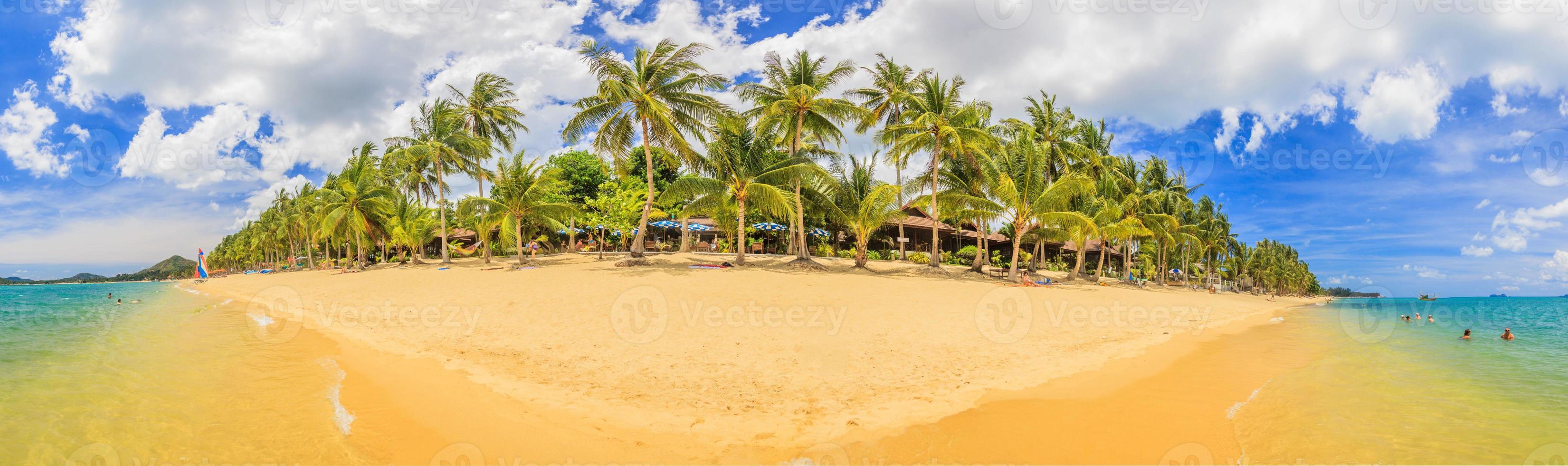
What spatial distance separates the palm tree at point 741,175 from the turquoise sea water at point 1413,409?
1414 cm

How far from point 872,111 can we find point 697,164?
942 centimetres

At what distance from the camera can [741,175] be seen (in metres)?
20.0

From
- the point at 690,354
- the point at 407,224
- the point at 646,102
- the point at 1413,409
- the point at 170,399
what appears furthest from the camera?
the point at 407,224

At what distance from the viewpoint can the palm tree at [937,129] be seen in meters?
21.8

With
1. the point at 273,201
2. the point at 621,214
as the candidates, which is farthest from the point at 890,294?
the point at 273,201

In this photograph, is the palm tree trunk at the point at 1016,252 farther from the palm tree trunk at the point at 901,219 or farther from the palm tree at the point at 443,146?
the palm tree at the point at 443,146

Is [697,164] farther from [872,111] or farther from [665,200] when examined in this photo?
[872,111]

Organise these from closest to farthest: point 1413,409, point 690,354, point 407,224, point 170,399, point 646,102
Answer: point 170,399 < point 1413,409 < point 690,354 < point 646,102 < point 407,224

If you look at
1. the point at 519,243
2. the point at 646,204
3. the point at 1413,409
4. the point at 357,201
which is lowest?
the point at 1413,409

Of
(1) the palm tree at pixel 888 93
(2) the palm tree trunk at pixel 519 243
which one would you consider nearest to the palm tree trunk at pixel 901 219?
(1) the palm tree at pixel 888 93

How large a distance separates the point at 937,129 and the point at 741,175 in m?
8.46

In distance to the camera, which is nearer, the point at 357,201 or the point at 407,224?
the point at 357,201

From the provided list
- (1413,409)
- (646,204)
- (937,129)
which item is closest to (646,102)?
(646,204)

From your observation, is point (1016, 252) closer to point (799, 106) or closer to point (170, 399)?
point (799, 106)
